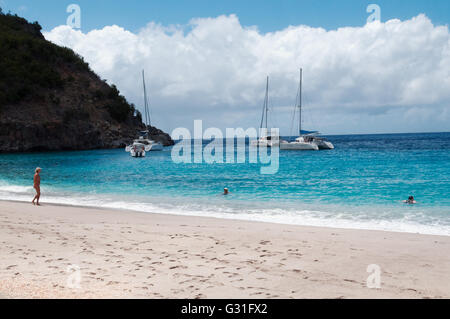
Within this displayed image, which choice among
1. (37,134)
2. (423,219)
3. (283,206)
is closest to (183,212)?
A: (283,206)

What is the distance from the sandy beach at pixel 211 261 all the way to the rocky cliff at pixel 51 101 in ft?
194

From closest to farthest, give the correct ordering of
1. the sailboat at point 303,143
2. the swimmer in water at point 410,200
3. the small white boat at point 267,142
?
the swimmer in water at point 410,200 < the sailboat at point 303,143 < the small white boat at point 267,142

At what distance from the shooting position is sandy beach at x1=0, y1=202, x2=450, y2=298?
208 inches

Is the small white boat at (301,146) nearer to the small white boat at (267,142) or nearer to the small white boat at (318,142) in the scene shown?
the small white boat at (318,142)

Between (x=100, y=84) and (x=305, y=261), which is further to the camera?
(x=100, y=84)

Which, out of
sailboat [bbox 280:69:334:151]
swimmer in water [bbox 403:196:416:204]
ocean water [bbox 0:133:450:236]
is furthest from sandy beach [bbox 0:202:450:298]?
sailboat [bbox 280:69:334:151]

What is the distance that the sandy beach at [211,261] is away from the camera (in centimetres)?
527

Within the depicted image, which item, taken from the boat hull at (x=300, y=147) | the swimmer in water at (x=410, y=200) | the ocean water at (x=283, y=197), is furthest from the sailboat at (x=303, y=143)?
the swimmer in water at (x=410, y=200)

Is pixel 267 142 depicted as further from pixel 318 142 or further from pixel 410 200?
pixel 410 200

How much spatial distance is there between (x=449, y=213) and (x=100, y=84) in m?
81.7

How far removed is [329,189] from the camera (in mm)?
19031

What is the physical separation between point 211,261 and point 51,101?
70.0 meters

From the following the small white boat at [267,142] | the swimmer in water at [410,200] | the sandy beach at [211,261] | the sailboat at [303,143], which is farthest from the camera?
the small white boat at [267,142]
